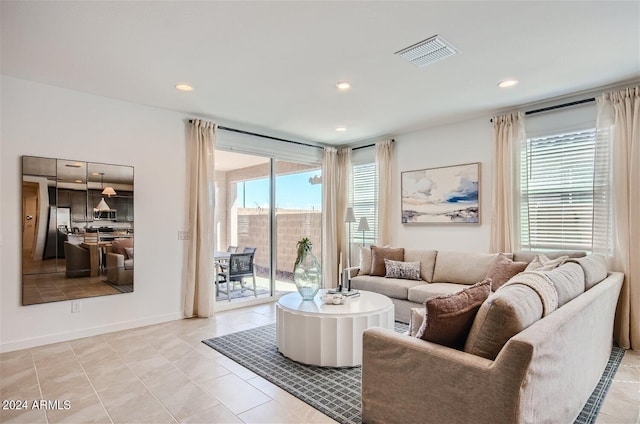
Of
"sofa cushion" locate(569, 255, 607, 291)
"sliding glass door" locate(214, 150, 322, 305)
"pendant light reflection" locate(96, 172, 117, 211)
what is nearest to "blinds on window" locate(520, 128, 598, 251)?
"sofa cushion" locate(569, 255, 607, 291)

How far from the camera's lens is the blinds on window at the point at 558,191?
12.8ft

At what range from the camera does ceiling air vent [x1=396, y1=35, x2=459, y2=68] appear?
2.78m

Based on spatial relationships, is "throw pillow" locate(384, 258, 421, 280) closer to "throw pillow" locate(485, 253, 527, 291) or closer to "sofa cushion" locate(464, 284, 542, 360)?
"throw pillow" locate(485, 253, 527, 291)

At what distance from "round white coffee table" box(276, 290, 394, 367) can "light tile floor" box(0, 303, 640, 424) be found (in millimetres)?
444

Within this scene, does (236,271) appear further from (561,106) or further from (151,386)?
(561,106)

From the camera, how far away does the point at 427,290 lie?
414 cm

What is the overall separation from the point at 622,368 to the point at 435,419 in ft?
7.78

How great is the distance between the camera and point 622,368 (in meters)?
3.02

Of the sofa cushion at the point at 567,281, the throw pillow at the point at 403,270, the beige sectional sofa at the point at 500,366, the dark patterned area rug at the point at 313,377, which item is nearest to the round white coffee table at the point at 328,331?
the dark patterned area rug at the point at 313,377

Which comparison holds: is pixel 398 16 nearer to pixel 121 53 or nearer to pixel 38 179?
pixel 121 53

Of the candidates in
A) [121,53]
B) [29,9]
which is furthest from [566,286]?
[29,9]

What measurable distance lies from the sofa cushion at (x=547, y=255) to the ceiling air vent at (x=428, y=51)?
2415 mm

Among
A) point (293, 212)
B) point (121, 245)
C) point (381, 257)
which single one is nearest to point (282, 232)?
point (293, 212)

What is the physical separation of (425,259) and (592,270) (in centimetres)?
211
